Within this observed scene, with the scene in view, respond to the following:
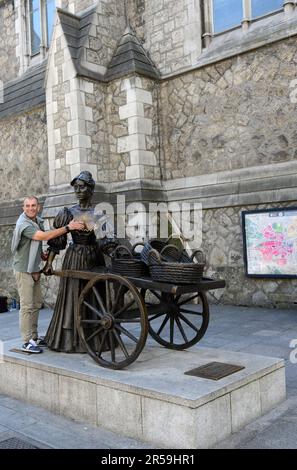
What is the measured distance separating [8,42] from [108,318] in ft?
40.5

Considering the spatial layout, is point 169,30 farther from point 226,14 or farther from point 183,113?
point 183,113

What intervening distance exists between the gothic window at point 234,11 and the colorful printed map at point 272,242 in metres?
3.71

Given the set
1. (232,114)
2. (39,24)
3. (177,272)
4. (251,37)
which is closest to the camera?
(177,272)

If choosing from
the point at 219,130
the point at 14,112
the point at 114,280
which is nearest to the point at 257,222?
the point at 219,130

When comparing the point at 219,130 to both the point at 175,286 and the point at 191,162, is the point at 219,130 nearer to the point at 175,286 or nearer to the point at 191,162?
the point at 191,162

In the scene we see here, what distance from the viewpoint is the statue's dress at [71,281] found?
4344 mm

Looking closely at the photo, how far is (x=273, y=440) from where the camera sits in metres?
3.17

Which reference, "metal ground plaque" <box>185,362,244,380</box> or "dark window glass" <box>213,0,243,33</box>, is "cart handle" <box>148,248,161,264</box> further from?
"dark window glass" <box>213,0,243,33</box>

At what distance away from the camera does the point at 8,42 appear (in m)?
13.8

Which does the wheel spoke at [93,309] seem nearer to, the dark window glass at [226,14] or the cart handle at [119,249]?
the cart handle at [119,249]

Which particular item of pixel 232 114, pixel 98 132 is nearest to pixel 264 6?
pixel 232 114

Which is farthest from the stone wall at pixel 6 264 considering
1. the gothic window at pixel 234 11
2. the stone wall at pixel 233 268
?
the gothic window at pixel 234 11

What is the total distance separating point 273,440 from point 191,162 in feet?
22.9

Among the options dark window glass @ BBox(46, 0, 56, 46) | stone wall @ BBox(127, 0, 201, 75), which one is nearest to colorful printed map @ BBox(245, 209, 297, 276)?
stone wall @ BBox(127, 0, 201, 75)
